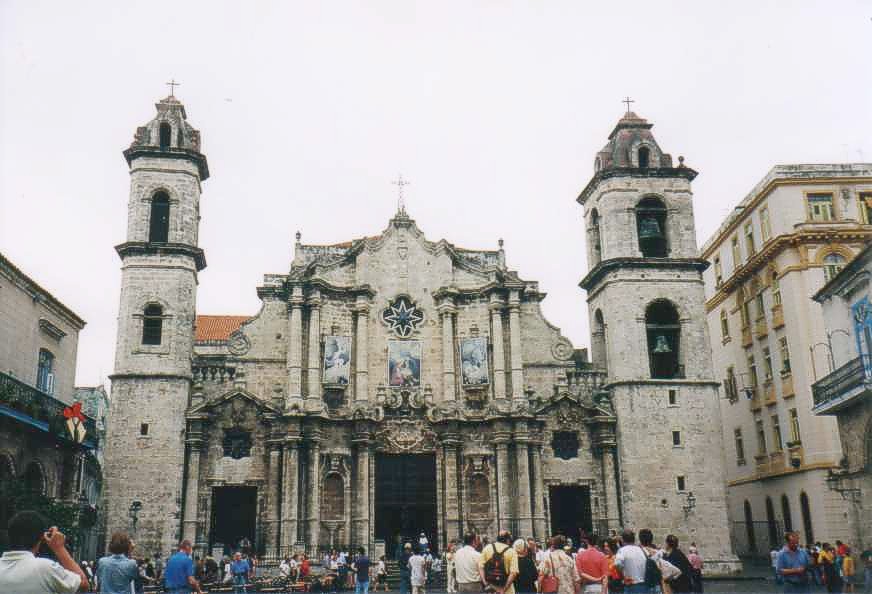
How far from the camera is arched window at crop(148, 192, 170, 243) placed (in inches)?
1280

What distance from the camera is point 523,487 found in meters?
30.7

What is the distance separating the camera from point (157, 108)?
33.5 m

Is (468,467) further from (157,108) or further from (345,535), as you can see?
(157,108)

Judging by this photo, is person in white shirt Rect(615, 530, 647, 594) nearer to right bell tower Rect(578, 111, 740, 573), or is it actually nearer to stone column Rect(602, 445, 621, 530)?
right bell tower Rect(578, 111, 740, 573)

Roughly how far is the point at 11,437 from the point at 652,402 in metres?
21.0

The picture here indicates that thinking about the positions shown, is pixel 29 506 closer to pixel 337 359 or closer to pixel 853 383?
pixel 337 359

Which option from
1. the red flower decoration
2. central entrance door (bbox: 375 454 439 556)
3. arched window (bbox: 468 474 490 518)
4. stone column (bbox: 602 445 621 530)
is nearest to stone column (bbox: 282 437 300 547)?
central entrance door (bbox: 375 454 439 556)

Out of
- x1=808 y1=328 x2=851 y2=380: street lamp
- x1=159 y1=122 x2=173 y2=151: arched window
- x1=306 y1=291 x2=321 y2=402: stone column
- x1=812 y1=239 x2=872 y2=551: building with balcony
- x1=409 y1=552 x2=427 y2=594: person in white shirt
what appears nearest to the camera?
x1=409 y1=552 x2=427 y2=594: person in white shirt

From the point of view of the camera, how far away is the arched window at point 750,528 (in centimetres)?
3703

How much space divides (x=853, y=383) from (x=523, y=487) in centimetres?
1156

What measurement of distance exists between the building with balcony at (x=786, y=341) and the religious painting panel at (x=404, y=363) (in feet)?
46.2

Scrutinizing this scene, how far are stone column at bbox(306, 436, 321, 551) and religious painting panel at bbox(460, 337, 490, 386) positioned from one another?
6098mm

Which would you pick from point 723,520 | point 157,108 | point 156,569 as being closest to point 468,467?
point 723,520

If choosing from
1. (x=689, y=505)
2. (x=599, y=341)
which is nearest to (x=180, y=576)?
(x=689, y=505)
